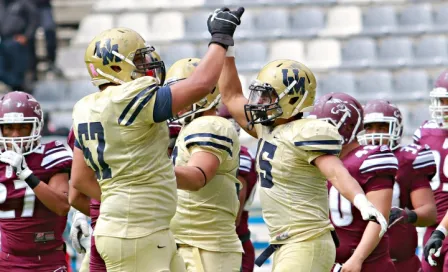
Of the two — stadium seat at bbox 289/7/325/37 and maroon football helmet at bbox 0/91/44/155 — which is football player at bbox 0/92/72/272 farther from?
stadium seat at bbox 289/7/325/37

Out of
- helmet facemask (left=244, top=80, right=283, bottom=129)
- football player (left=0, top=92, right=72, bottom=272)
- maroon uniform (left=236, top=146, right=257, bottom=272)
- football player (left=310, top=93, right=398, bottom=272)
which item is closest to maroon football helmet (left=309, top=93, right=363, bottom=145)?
football player (left=310, top=93, right=398, bottom=272)

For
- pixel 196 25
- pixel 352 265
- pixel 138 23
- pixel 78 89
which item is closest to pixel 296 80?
pixel 352 265

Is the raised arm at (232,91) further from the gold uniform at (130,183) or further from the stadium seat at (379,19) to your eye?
the stadium seat at (379,19)

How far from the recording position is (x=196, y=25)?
1186cm

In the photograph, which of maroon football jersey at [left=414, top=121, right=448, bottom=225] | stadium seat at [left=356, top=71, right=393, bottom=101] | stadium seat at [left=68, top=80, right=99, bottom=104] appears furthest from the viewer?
stadium seat at [left=68, top=80, right=99, bottom=104]

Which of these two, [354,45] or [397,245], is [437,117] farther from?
[354,45]

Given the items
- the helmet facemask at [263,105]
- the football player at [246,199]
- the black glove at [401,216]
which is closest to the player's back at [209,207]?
the helmet facemask at [263,105]

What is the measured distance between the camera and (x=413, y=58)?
11070mm

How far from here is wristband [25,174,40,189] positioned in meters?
4.98

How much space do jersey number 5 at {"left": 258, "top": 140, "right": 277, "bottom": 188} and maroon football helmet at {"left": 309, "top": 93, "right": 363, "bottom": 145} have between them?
0.51m

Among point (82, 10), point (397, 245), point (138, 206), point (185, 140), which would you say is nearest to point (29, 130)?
point (185, 140)

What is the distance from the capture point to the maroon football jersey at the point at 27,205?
5.21 metres

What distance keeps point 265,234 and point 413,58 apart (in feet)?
10.9

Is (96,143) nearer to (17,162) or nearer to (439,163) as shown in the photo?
(17,162)
